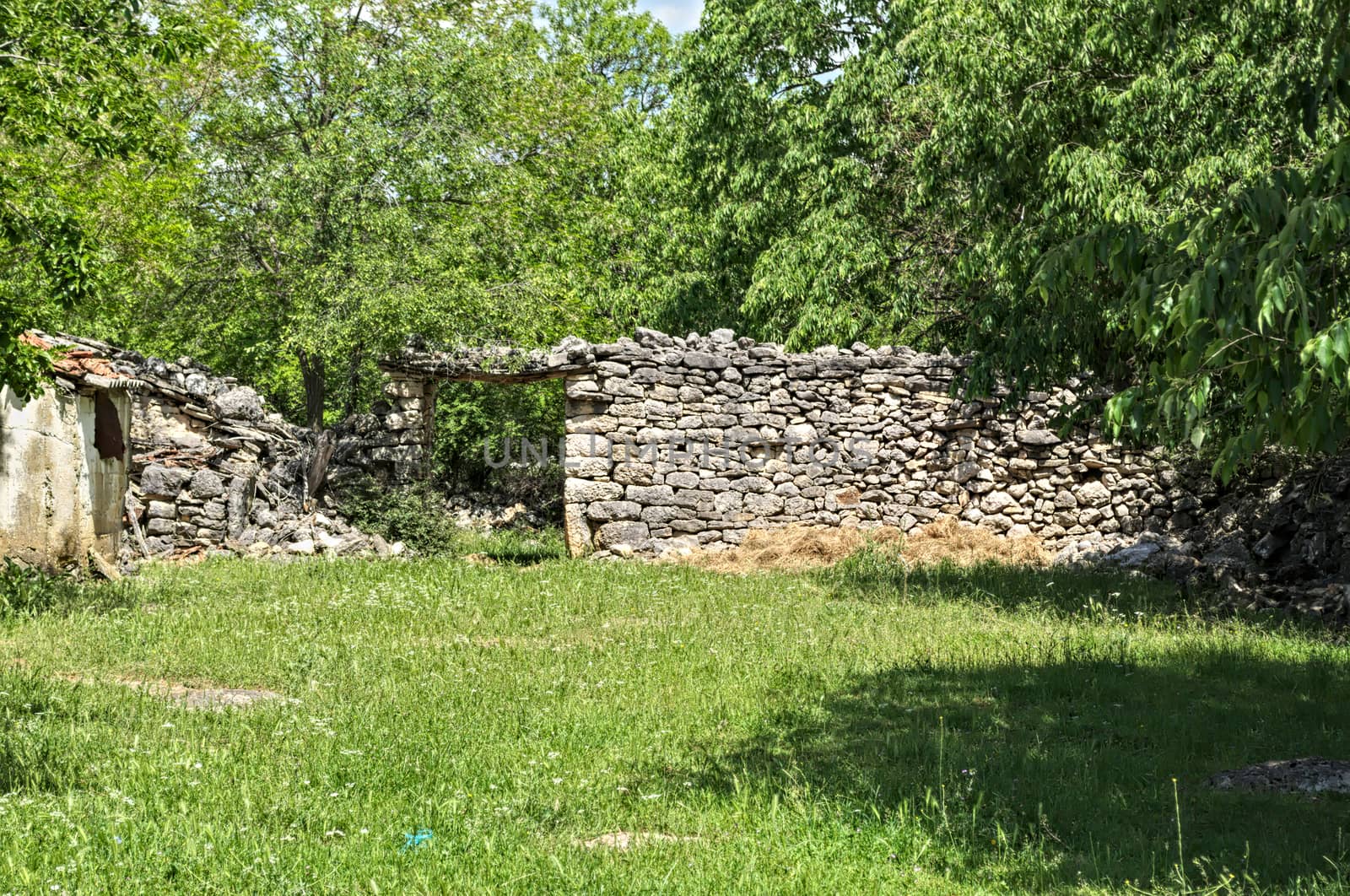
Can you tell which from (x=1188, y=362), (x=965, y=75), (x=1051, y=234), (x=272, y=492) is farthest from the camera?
(x=272, y=492)

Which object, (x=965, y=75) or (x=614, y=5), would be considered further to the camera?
(x=614, y=5)

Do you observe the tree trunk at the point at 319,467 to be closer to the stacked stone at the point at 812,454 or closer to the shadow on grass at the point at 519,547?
the shadow on grass at the point at 519,547

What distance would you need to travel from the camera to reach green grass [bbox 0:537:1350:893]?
418 centimetres

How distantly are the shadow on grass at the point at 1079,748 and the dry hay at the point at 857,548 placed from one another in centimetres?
446

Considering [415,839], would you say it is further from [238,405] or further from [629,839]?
[238,405]

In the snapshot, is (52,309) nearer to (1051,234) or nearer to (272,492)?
(272,492)

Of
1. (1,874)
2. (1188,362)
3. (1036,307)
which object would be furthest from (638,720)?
(1036,307)

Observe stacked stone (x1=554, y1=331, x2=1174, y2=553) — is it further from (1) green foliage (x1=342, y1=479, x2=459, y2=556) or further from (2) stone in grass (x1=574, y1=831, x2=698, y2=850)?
(2) stone in grass (x1=574, y1=831, x2=698, y2=850)

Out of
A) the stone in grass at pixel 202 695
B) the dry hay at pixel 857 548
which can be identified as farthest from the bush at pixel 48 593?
the dry hay at pixel 857 548

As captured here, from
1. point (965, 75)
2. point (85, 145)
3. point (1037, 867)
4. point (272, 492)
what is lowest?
point (1037, 867)

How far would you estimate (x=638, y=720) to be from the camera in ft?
20.3

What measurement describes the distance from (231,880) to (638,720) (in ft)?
8.60

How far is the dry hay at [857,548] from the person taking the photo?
1290 cm

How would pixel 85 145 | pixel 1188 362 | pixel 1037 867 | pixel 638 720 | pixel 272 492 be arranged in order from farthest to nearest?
1. pixel 272 492
2. pixel 85 145
3. pixel 638 720
4. pixel 1037 867
5. pixel 1188 362
